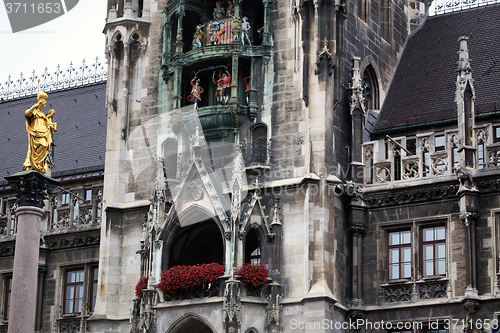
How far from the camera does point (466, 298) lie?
30.7 meters

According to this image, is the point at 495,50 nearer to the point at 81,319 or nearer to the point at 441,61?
the point at 441,61

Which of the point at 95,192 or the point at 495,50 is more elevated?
the point at 495,50

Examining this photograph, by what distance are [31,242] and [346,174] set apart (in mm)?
10232

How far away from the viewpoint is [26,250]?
92.8 ft

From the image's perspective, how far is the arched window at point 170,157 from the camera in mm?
34719

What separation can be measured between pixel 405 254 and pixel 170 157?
7956 millimetres

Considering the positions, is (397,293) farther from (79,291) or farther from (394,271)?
(79,291)

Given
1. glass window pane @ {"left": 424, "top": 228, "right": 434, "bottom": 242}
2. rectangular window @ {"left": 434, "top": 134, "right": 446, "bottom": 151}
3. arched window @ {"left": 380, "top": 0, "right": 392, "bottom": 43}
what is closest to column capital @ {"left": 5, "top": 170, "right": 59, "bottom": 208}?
glass window pane @ {"left": 424, "top": 228, "right": 434, "bottom": 242}

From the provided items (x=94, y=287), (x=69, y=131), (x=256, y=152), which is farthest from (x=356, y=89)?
(x=69, y=131)

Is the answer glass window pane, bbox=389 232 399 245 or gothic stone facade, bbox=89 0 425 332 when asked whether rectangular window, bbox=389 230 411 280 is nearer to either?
glass window pane, bbox=389 232 399 245

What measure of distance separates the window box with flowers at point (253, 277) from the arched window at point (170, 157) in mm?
4341

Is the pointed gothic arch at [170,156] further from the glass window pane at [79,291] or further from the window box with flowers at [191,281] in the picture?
the glass window pane at [79,291]

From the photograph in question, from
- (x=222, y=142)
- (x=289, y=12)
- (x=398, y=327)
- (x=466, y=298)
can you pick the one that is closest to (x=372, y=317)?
(x=398, y=327)

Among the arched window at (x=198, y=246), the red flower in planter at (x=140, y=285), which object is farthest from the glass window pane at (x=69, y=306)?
the arched window at (x=198, y=246)
